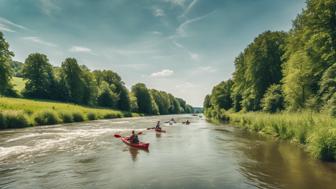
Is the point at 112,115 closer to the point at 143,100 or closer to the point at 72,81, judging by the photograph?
the point at 72,81

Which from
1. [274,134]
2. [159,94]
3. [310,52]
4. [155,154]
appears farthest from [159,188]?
[159,94]

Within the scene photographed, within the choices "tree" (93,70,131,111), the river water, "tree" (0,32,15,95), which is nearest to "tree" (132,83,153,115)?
"tree" (93,70,131,111)

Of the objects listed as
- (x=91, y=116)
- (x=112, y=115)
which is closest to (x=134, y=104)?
(x=112, y=115)

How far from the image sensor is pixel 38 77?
2867 inches

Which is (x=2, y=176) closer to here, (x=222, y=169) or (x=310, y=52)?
(x=222, y=169)

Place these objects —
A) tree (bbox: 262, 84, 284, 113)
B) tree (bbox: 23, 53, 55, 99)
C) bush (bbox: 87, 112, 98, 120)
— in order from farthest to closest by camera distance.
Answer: tree (bbox: 23, 53, 55, 99) → bush (bbox: 87, 112, 98, 120) → tree (bbox: 262, 84, 284, 113)

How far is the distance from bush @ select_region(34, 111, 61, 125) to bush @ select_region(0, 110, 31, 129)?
2.97m

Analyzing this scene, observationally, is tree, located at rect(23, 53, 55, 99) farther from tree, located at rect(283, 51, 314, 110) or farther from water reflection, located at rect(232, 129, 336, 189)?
water reflection, located at rect(232, 129, 336, 189)

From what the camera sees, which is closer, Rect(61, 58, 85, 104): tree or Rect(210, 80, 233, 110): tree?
Rect(210, 80, 233, 110): tree

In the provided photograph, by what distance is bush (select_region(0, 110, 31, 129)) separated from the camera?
31538 mm

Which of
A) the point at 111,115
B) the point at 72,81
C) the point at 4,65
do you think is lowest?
the point at 111,115

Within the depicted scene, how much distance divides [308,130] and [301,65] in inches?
646

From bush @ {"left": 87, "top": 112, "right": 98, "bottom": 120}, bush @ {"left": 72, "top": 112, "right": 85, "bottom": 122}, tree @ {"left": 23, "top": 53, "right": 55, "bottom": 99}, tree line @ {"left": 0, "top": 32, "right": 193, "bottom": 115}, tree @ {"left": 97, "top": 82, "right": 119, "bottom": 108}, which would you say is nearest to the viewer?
bush @ {"left": 72, "top": 112, "right": 85, "bottom": 122}

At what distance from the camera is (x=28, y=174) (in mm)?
12211
